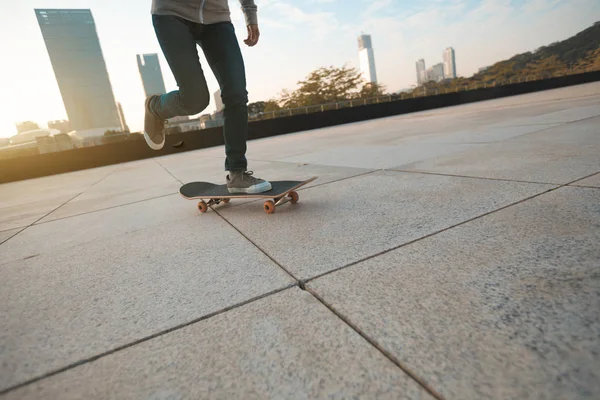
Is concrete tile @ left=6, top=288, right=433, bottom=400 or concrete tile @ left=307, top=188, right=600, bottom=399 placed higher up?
concrete tile @ left=6, top=288, right=433, bottom=400

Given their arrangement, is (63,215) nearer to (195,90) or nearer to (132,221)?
(132,221)

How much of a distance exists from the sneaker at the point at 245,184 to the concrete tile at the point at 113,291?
1.62ft

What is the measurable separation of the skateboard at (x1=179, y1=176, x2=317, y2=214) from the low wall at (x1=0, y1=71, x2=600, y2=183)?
169 centimetres

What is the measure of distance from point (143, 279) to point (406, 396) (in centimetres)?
120

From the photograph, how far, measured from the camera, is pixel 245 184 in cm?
244

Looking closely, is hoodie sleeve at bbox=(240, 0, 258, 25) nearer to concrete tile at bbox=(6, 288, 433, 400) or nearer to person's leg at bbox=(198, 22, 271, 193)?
person's leg at bbox=(198, 22, 271, 193)

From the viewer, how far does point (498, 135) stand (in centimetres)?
439

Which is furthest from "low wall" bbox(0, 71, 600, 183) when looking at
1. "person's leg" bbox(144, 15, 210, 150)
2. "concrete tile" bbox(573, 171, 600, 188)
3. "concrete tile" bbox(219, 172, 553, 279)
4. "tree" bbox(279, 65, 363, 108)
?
"tree" bbox(279, 65, 363, 108)

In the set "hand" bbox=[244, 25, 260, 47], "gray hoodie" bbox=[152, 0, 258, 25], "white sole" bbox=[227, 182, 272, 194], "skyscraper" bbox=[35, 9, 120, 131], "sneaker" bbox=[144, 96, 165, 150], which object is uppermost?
"skyscraper" bbox=[35, 9, 120, 131]

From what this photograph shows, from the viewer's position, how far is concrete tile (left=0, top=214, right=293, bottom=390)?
3.28 feet

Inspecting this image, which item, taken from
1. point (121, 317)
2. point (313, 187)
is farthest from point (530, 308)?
point (313, 187)

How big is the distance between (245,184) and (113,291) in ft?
4.13

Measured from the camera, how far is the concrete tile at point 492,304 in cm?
68

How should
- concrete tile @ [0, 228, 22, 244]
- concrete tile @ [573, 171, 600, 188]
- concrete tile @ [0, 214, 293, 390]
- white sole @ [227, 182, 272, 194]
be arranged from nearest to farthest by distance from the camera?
concrete tile @ [0, 214, 293, 390] < concrete tile @ [573, 171, 600, 188] < white sole @ [227, 182, 272, 194] < concrete tile @ [0, 228, 22, 244]
